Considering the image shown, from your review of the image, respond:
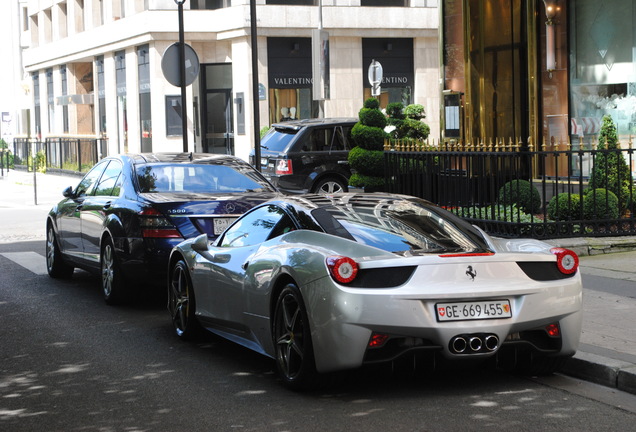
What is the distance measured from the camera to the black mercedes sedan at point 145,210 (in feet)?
35.3

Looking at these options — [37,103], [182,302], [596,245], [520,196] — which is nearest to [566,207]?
[520,196]

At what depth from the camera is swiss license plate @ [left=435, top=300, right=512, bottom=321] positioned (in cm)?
675

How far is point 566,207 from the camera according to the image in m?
14.5

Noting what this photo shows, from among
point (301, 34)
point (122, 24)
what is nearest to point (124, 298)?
point (301, 34)

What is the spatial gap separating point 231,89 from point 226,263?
36.4 m

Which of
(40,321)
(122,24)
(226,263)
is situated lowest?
(40,321)

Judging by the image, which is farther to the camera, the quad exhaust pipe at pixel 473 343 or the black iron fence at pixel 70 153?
the black iron fence at pixel 70 153

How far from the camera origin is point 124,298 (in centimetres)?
1129

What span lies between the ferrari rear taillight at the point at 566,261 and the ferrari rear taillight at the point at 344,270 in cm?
143

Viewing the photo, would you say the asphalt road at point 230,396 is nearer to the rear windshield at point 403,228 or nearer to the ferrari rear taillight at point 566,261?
the ferrari rear taillight at point 566,261

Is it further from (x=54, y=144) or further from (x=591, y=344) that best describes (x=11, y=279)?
(x=54, y=144)

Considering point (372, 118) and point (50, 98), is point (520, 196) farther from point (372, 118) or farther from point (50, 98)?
point (50, 98)

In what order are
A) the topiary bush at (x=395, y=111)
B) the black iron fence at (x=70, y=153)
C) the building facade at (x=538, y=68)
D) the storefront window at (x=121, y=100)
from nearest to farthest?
the building facade at (x=538, y=68), the topiary bush at (x=395, y=111), the black iron fence at (x=70, y=153), the storefront window at (x=121, y=100)

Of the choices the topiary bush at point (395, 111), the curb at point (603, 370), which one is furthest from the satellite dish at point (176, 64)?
the curb at point (603, 370)
